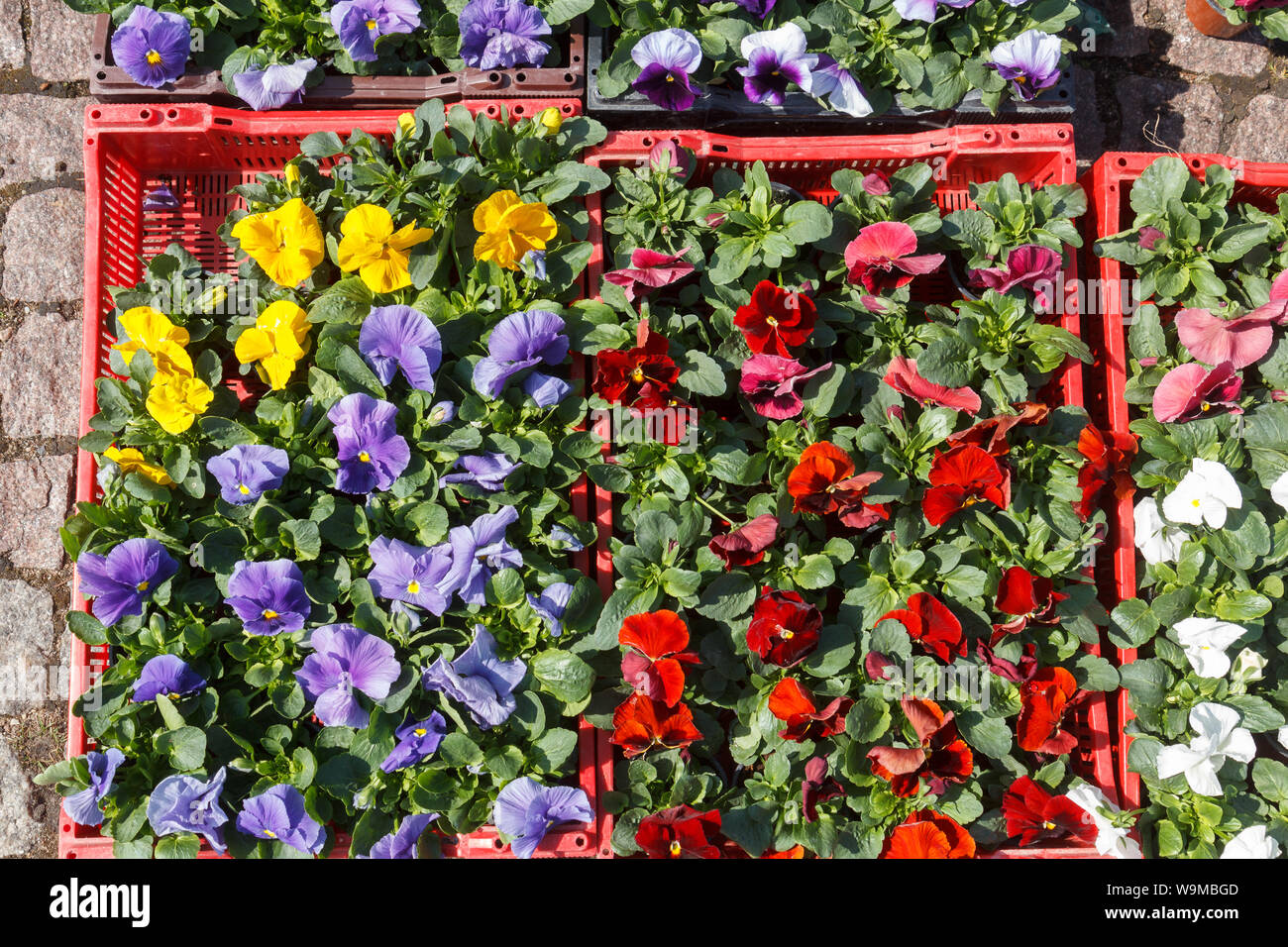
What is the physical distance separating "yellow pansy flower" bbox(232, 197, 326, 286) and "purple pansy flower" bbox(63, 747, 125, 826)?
0.99 metres

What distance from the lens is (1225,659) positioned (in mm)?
2141

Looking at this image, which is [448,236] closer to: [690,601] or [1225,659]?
[690,601]

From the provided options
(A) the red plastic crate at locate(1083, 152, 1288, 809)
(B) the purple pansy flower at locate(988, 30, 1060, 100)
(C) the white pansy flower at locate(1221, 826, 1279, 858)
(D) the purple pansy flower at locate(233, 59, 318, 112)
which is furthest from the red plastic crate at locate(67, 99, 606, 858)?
(C) the white pansy flower at locate(1221, 826, 1279, 858)

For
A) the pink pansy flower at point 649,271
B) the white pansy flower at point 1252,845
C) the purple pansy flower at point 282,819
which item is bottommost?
the white pansy flower at point 1252,845

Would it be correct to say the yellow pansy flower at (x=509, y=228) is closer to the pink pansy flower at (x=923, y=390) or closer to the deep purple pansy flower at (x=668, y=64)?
the deep purple pansy flower at (x=668, y=64)

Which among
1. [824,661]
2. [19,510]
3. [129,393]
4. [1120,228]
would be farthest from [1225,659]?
[19,510]

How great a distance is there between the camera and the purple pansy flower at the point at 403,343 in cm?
204

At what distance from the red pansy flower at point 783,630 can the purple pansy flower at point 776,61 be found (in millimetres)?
1161

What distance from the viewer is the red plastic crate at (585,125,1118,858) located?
225cm

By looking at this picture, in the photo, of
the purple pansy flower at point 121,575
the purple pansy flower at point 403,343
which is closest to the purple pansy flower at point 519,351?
the purple pansy flower at point 403,343

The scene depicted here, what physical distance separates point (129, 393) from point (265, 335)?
1.05 feet

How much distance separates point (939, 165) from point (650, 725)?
1459mm

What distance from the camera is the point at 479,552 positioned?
2.02m

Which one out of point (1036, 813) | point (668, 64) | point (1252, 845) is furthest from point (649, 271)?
point (1252, 845)
